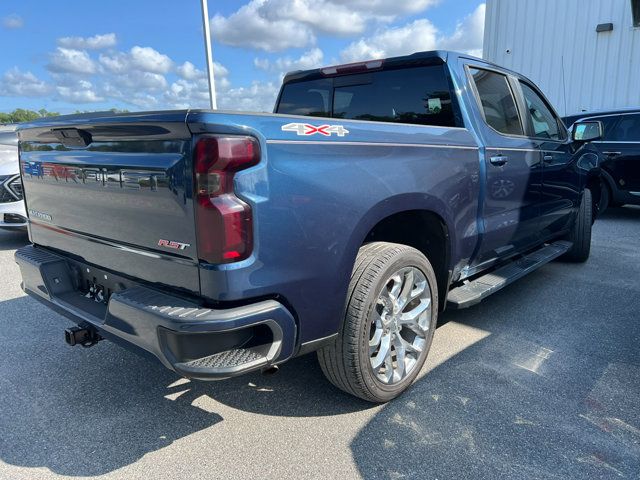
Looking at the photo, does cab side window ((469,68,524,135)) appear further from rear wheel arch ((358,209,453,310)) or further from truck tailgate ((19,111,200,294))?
truck tailgate ((19,111,200,294))

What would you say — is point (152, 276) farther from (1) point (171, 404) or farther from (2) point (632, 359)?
(2) point (632, 359)

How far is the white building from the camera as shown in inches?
465

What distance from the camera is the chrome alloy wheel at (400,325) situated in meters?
2.59

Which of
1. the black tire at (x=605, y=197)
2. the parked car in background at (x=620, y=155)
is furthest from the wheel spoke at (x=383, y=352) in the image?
the black tire at (x=605, y=197)

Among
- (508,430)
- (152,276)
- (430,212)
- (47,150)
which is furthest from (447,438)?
(47,150)

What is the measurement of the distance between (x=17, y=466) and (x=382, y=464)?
165 centimetres

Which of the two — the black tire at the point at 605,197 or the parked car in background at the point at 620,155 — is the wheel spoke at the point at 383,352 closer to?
the parked car in background at the point at 620,155

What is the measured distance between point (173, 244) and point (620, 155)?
7.95m

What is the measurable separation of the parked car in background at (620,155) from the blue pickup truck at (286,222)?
516cm

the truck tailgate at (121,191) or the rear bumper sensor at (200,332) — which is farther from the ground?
the truck tailgate at (121,191)

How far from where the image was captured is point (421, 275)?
2.77m

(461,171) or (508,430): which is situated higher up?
(461,171)

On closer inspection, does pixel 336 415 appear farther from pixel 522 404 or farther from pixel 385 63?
pixel 385 63

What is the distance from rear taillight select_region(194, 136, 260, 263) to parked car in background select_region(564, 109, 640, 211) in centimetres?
747
